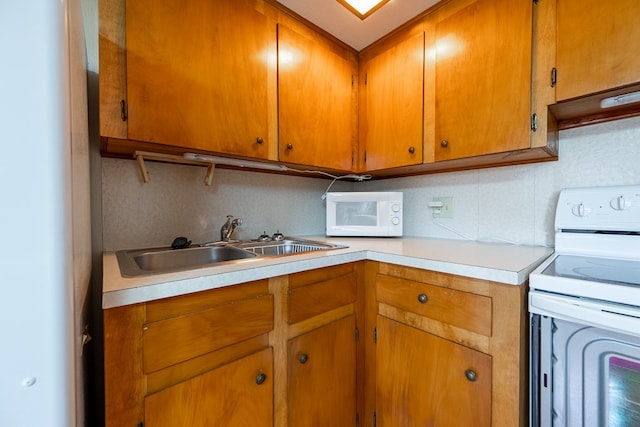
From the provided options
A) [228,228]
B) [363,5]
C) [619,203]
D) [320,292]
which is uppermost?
[363,5]

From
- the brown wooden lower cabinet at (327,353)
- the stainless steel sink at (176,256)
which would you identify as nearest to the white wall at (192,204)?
the stainless steel sink at (176,256)

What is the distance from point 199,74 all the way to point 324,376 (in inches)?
49.9

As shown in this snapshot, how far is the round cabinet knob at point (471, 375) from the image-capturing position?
0.86m

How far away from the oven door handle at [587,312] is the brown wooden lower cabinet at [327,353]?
0.18ft

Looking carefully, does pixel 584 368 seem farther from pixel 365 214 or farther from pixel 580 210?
pixel 365 214

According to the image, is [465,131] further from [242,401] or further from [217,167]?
[242,401]

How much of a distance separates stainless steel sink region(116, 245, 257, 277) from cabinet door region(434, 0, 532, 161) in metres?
1.06

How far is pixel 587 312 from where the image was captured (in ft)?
2.11

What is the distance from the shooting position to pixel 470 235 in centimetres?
142

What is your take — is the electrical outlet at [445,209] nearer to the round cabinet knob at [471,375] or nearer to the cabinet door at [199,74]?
the round cabinet knob at [471,375]

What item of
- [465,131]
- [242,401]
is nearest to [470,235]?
[465,131]

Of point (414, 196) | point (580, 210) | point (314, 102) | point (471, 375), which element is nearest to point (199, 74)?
point (314, 102)

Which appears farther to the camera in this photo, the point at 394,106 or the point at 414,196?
the point at 414,196

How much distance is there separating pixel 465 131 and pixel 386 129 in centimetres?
41
